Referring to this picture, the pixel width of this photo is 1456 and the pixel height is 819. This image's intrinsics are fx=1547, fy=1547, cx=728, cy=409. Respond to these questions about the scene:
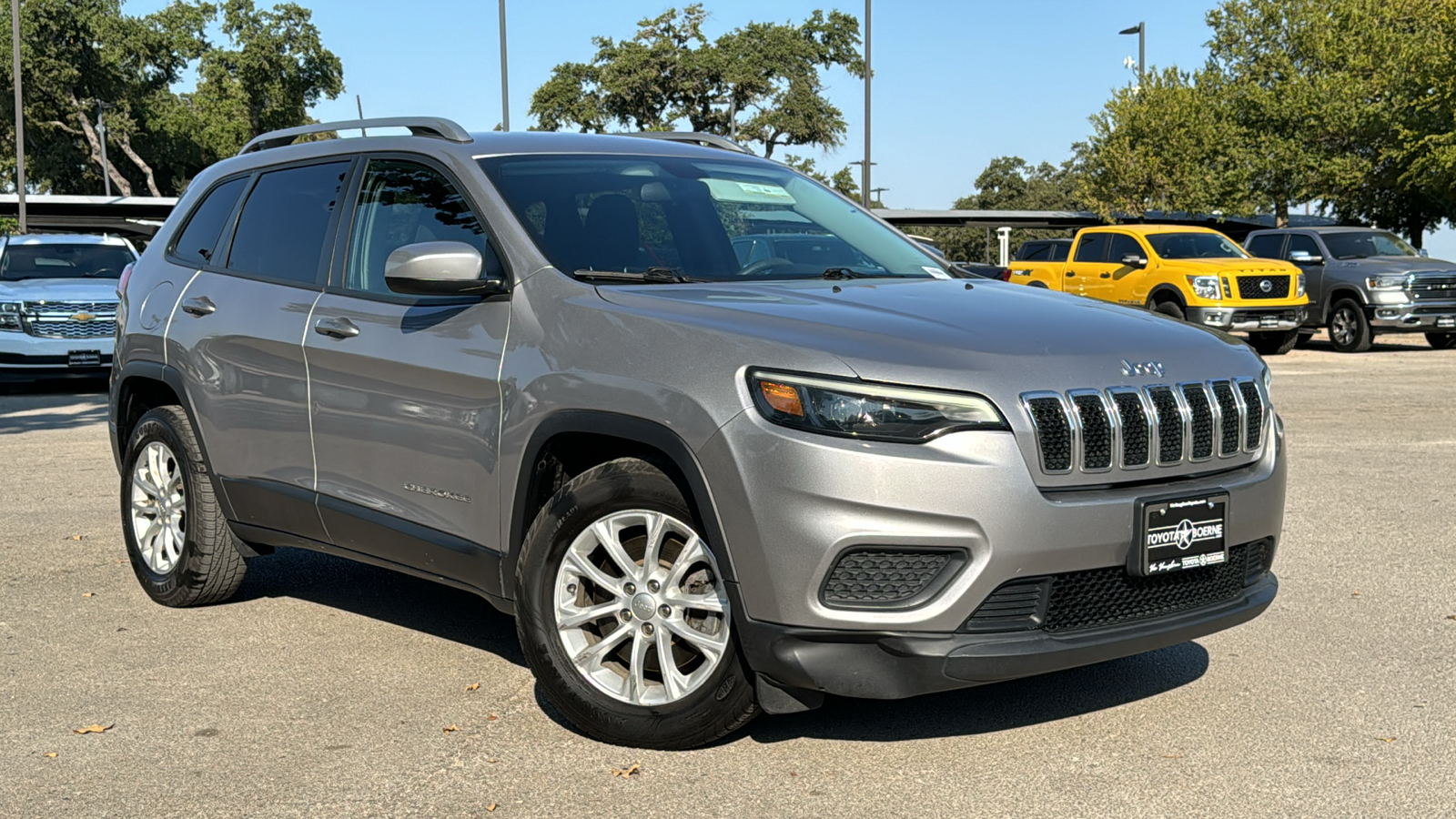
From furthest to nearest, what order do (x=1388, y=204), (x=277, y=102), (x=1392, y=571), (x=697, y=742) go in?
(x=277, y=102) → (x=1388, y=204) → (x=1392, y=571) → (x=697, y=742)

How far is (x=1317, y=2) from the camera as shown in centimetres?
3909

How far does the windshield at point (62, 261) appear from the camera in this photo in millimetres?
17641

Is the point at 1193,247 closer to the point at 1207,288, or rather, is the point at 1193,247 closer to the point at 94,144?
the point at 1207,288

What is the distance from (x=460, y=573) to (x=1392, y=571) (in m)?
4.13

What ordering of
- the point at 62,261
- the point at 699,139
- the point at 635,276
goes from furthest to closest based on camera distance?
A: the point at 62,261 < the point at 699,139 < the point at 635,276

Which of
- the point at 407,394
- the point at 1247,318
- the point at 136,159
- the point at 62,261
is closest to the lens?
the point at 407,394

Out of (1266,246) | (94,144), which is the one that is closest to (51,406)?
(1266,246)

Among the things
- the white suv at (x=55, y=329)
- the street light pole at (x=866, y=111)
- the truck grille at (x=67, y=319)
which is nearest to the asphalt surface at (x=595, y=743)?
the white suv at (x=55, y=329)

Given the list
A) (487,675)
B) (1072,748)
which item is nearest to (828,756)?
(1072,748)

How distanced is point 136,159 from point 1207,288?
57.1m

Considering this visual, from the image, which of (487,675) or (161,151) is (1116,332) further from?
(161,151)

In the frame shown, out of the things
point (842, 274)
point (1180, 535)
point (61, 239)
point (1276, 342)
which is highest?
point (61, 239)

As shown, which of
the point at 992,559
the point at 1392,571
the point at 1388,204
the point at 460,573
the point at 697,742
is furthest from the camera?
the point at 1388,204

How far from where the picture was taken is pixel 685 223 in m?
5.13
